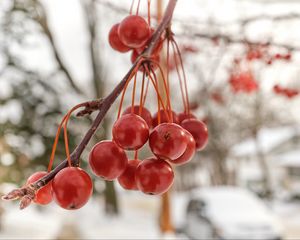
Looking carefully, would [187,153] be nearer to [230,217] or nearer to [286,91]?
[286,91]

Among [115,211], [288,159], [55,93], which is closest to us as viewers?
[55,93]

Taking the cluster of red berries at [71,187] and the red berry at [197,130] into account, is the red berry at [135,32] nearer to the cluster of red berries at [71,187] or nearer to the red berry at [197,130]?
the red berry at [197,130]

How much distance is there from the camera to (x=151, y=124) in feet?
4.03


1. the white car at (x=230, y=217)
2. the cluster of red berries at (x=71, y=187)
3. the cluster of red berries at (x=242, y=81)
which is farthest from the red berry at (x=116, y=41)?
the white car at (x=230, y=217)

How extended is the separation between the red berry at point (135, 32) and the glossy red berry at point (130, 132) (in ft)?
1.18

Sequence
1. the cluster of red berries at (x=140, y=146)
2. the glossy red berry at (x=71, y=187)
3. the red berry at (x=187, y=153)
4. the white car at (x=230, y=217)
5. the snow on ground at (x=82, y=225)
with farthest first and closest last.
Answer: the snow on ground at (x=82, y=225), the white car at (x=230, y=217), the red berry at (x=187, y=153), the cluster of red berries at (x=140, y=146), the glossy red berry at (x=71, y=187)

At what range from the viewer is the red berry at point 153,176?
100 cm

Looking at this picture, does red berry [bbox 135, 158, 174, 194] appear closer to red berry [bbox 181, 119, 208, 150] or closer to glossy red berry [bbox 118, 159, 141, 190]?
glossy red berry [bbox 118, 159, 141, 190]

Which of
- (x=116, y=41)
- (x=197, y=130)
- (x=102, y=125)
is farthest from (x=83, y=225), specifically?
(x=197, y=130)

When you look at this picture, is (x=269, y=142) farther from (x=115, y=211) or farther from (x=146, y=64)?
(x=146, y=64)

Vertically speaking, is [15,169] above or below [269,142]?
below

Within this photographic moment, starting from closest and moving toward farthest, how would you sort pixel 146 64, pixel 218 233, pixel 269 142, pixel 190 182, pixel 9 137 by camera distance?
1. pixel 146 64
2. pixel 218 233
3. pixel 9 137
4. pixel 269 142
5. pixel 190 182

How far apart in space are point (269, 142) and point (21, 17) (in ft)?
102

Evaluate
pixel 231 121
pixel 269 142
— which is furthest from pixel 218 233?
pixel 269 142
